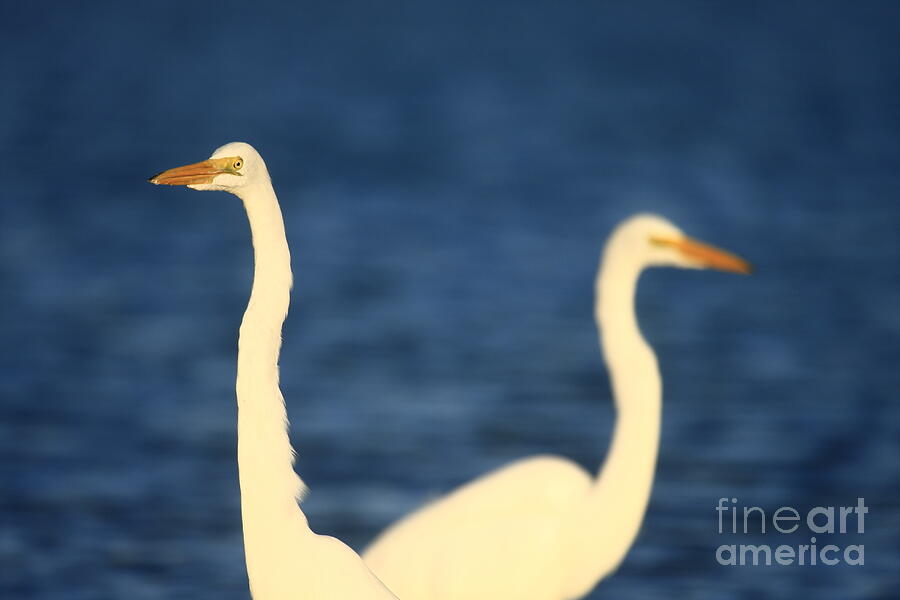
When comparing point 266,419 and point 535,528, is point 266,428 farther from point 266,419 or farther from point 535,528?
point 535,528

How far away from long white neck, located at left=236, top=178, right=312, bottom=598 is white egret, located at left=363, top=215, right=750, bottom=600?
5.22 feet

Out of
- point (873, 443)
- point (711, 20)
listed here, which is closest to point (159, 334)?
point (873, 443)

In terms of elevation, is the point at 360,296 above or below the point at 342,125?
below

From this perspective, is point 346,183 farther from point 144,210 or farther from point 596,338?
point 596,338

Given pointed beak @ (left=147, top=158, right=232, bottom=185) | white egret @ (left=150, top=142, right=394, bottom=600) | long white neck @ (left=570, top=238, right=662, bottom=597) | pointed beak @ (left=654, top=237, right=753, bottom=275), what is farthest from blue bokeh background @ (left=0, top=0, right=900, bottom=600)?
pointed beak @ (left=147, top=158, right=232, bottom=185)

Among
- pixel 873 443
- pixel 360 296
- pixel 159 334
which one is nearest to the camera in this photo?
pixel 873 443

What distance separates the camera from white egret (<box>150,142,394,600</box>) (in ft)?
13.4

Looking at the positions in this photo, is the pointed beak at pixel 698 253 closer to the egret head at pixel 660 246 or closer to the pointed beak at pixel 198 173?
the egret head at pixel 660 246

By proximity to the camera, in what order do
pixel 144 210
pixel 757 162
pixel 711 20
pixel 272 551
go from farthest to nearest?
1. pixel 711 20
2. pixel 757 162
3. pixel 144 210
4. pixel 272 551

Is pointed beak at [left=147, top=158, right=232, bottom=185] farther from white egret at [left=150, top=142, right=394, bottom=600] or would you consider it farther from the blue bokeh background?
the blue bokeh background

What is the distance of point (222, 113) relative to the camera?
27109 millimetres

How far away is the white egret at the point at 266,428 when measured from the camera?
4.09 metres

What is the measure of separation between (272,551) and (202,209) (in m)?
14.5

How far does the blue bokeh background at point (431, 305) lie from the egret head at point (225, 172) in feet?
10.8
